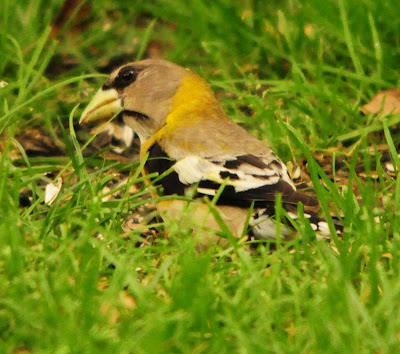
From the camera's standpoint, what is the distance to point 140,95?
4840mm

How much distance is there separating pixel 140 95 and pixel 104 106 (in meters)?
0.23

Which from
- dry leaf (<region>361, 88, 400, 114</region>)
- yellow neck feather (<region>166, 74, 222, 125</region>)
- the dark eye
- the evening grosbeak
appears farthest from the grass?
the dark eye

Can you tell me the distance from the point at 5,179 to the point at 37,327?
1042mm

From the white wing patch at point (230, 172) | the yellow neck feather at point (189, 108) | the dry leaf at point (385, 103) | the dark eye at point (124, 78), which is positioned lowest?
the dry leaf at point (385, 103)

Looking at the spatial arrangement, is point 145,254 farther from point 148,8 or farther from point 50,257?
point 148,8

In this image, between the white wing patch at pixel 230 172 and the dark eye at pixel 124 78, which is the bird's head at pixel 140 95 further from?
the white wing patch at pixel 230 172

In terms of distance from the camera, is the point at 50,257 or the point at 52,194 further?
the point at 52,194

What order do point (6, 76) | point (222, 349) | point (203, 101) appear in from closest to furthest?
point (222, 349), point (203, 101), point (6, 76)

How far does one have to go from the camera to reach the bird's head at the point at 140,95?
479cm

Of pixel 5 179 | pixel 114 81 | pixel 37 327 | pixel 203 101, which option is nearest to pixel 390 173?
pixel 203 101

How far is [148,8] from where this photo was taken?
674 centimetres

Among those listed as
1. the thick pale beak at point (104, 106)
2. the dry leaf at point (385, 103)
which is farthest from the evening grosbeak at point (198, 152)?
the dry leaf at point (385, 103)

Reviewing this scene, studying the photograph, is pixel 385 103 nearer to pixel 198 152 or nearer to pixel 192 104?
pixel 192 104

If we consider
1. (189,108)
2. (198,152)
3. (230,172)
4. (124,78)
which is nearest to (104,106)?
(124,78)
